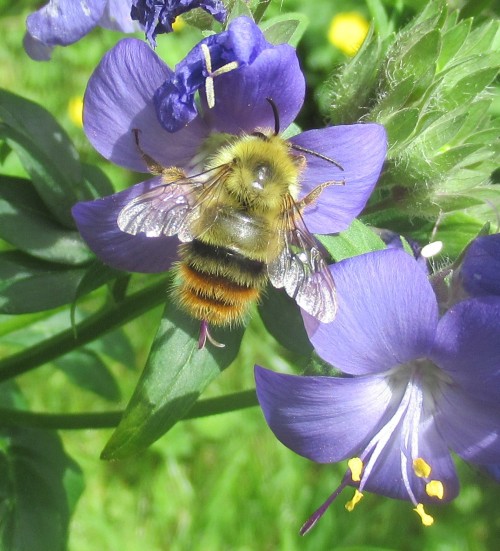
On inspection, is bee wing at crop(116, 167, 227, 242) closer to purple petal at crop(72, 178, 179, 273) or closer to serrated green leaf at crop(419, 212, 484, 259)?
purple petal at crop(72, 178, 179, 273)

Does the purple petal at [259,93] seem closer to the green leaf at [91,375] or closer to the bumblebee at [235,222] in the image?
the bumblebee at [235,222]

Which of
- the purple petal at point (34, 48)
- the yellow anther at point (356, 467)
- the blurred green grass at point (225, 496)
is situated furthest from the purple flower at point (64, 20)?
the blurred green grass at point (225, 496)

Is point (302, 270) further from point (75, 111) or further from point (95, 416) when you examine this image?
point (75, 111)

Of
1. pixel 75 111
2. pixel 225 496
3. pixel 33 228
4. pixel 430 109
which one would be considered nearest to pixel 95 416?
pixel 33 228

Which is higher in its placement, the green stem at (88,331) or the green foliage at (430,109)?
the green foliage at (430,109)

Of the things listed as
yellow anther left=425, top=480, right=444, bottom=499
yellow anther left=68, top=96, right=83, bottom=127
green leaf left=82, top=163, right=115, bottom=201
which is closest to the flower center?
yellow anther left=425, top=480, right=444, bottom=499

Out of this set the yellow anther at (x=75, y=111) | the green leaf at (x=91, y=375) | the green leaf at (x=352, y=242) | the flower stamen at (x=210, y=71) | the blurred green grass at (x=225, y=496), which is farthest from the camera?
the yellow anther at (x=75, y=111)

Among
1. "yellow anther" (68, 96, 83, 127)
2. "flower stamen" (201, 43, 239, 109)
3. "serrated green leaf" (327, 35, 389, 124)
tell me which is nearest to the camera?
"flower stamen" (201, 43, 239, 109)

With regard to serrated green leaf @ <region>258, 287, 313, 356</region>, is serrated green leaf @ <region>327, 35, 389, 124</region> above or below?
above
